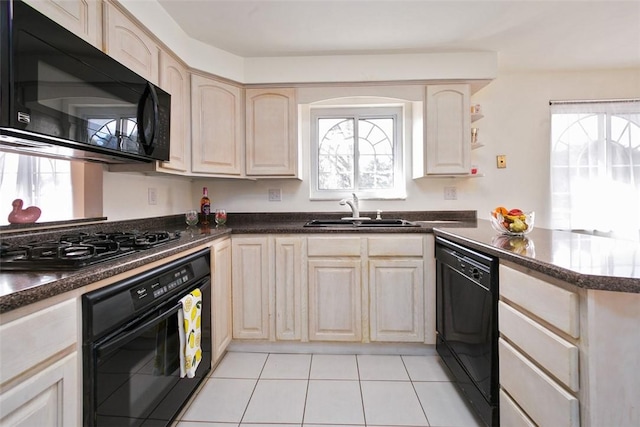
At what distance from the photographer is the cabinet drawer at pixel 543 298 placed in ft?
2.84

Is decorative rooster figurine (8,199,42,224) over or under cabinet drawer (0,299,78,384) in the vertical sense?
over

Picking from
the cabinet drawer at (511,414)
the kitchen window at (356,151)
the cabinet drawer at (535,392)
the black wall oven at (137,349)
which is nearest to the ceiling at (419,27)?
the kitchen window at (356,151)

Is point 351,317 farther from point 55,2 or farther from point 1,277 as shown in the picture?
point 55,2

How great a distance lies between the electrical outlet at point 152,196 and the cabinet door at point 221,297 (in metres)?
0.63

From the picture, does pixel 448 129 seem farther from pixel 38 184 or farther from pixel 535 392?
pixel 38 184

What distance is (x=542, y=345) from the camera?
0.98 m

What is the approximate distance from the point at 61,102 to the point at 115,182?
86cm

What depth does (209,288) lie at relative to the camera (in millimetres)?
1778

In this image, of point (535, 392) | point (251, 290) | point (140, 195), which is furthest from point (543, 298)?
point (140, 195)

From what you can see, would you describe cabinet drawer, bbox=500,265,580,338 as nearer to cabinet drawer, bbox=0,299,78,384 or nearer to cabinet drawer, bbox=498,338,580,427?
cabinet drawer, bbox=498,338,580,427

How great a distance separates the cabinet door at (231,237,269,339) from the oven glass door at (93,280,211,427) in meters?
0.61

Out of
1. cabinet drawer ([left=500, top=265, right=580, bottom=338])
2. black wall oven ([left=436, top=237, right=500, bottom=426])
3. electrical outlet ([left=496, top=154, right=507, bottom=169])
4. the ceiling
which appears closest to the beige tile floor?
black wall oven ([left=436, top=237, right=500, bottom=426])

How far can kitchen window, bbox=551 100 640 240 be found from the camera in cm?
265

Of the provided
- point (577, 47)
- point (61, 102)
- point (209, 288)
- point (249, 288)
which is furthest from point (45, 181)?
point (577, 47)
